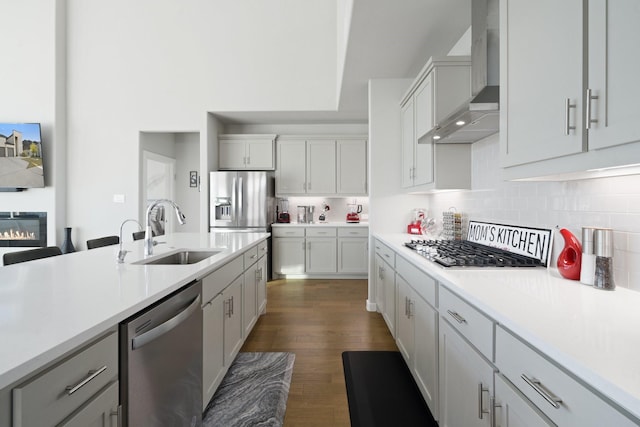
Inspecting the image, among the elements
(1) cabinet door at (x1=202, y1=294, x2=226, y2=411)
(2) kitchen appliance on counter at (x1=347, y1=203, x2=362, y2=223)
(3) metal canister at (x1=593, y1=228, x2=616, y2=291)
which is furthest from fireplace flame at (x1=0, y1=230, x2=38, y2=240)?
(3) metal canister at (x1=593, y1=228, x2=616, y2=291)

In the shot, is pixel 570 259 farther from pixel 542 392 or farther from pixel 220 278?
Result: pixel 220 278

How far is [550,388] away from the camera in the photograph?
0.75m

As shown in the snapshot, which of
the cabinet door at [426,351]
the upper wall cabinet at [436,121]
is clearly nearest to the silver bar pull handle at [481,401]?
the cabinet door at [426,351]

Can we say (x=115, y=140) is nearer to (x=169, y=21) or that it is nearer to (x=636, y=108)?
(x=169, y=21)

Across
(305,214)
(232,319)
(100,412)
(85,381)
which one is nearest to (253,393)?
(232,319)

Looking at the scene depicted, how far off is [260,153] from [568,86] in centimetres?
458

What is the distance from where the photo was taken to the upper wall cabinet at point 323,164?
5.16m

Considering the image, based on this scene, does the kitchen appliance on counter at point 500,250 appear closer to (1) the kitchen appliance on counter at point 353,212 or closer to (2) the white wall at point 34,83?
(1) the kitchen appliance on counter at point 353,212

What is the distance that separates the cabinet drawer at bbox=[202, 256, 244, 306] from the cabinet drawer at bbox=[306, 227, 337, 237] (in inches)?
104

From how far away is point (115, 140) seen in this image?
15.6 ft

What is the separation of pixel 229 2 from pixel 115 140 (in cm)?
283

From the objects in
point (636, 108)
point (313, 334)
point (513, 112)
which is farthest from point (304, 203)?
point (636, 108)

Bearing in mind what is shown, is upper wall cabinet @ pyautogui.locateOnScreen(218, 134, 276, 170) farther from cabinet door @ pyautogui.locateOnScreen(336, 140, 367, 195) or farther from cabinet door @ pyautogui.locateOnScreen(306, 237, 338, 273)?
cabinet door @ pyautogui.locateOnScreen(306, 237, 338, 273)

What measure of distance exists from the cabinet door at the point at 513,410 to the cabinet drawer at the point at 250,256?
1.90 m
